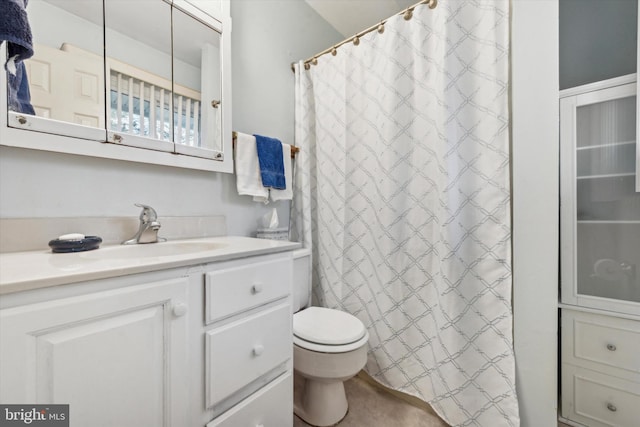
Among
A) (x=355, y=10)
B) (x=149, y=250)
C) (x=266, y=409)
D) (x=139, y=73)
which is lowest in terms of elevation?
(x=266, y=409)

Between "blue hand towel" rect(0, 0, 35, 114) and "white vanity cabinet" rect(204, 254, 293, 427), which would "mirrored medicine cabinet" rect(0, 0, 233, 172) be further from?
"white vanity cabinet" rect(204, 254, 293, 427)

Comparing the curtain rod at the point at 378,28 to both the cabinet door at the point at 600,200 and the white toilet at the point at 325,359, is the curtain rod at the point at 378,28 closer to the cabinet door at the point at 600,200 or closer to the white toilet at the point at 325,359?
the cabinet door at the point at 600,200

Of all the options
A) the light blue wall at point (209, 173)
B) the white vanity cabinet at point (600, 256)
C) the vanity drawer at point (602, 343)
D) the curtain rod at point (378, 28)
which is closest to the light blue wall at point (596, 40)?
the white vanity cabinet at point (600, 256)

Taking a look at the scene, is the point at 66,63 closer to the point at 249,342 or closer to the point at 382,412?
the point at 249,342

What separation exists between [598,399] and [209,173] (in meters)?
2.19

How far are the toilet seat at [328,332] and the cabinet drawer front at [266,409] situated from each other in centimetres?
17

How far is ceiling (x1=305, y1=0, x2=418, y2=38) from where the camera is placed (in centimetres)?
191

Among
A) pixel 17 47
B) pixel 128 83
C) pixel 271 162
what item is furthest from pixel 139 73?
pixel 271 162

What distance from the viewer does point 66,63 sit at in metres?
0.91

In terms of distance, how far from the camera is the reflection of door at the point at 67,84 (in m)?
0.86

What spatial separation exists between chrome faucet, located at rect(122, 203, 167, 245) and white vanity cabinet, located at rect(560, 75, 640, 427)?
6.47ft

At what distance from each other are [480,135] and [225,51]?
4.36 ft

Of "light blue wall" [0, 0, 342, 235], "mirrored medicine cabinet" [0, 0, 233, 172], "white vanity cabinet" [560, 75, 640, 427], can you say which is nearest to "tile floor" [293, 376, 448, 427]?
"white vanity cabinet" [560, 75, 640, 427]

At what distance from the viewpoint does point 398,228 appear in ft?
4.61
